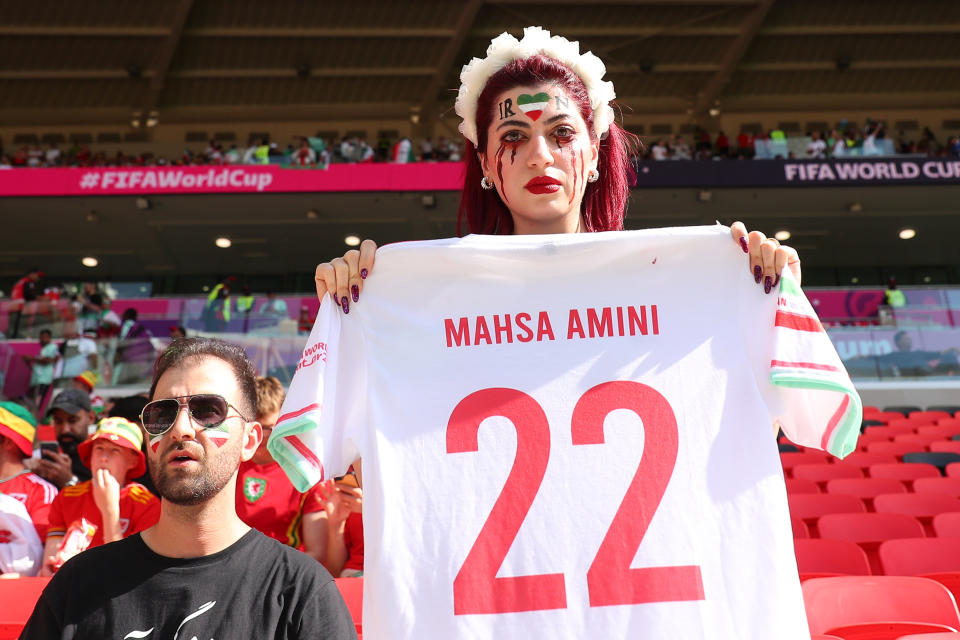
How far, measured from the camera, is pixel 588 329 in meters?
1.92

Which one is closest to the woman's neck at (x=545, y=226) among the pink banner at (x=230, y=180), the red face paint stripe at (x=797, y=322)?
the red face paint stripe at (x=797, y=322)

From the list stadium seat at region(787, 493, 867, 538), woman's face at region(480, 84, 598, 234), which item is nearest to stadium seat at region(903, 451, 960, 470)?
stadium seat at region(787, 493, 867, 538)

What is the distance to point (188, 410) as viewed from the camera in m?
1.91

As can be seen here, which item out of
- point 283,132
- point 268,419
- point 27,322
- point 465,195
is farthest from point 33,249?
point 465,195

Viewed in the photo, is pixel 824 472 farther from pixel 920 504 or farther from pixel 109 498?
pixel 109 498

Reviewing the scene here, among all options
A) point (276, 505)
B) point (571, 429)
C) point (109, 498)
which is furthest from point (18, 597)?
point (571, 429)

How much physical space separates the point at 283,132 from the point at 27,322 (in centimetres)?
1333

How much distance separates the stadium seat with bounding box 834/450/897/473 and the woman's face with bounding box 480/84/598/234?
5.13 m

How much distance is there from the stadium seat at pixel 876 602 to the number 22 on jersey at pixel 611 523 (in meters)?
1.26

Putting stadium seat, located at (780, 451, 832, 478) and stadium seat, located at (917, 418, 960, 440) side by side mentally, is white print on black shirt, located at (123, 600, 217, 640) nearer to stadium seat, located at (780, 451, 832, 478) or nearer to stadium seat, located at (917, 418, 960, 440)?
stadium seat, located at (780, 451, 832, 478)

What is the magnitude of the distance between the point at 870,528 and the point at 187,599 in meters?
3.55

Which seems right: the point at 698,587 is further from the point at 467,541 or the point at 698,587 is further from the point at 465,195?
the point at 465,195

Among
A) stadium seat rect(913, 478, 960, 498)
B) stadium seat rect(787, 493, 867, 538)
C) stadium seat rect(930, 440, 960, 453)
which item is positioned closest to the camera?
stadium seat rect(787, 493, 867, 538)

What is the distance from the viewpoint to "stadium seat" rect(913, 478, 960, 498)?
5176 millimetres
